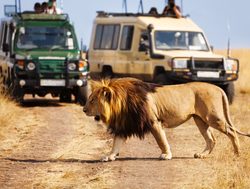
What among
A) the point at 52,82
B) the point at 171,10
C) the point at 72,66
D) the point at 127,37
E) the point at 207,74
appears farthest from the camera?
the point at 171,10

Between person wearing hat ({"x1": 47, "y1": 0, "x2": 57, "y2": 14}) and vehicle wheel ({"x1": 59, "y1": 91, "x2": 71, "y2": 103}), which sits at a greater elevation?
person wearing hat ({"x1": 47, "y1": 0, "x2": 57, "y2": 14})

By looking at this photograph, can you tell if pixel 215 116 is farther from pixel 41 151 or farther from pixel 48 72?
pixel 48 72

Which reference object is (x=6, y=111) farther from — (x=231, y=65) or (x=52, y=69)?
(x=231, y=65)

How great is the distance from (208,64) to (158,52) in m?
1.33

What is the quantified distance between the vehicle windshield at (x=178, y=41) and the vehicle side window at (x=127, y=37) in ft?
4.17

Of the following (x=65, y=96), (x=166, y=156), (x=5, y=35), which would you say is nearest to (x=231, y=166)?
(x=166, y=156)

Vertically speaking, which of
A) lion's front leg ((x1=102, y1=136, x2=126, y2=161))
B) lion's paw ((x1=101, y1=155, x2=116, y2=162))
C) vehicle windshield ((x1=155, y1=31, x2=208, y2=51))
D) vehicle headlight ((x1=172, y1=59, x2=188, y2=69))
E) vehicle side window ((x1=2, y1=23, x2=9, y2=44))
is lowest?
vehicle headlight ((x1=172, y1=59, x2=188, y2=69))

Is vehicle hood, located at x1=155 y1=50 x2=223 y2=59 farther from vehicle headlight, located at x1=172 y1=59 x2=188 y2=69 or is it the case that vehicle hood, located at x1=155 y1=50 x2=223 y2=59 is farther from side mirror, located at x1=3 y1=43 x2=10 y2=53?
side mirror, located at x1=3 y1=43 x2=10 y2=53

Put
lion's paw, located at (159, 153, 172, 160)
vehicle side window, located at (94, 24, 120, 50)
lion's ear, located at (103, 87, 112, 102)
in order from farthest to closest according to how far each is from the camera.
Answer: vehicle side window, located at (94, 24, 120, 50) < lion's paw, located at (159, 153, 172, 160) < lion's ear, located at (103, 87, 112, 102)

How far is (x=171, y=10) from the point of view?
81.8 feet

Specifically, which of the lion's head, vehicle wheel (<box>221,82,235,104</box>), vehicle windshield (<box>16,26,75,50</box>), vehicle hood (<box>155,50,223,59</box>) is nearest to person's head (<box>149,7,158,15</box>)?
vehicle hood (<box>155,50,223,59</box>)

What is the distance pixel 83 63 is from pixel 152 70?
2.37 m

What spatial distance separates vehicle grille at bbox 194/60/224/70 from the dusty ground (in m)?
4.66

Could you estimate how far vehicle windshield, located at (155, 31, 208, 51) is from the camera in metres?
23.0
